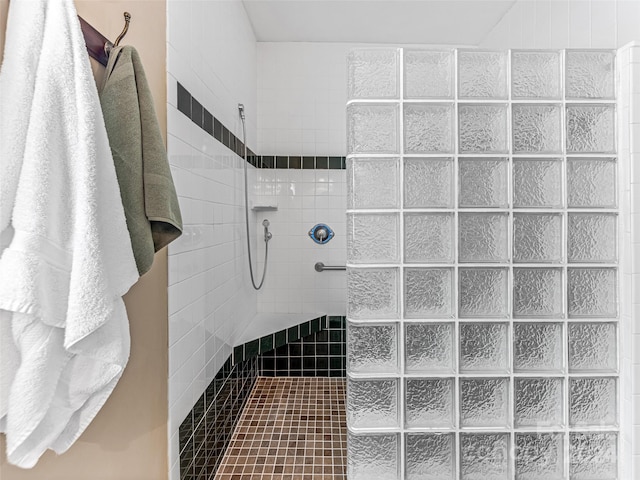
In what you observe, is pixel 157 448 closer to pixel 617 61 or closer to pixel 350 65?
pixel 350 65

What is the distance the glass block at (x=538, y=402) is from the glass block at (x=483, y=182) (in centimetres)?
61

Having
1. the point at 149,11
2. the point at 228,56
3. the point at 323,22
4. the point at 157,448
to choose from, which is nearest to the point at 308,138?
the point at 323,22

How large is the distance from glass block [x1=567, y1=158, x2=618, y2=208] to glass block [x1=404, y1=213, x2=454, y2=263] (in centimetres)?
43

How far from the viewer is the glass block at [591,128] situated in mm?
1417

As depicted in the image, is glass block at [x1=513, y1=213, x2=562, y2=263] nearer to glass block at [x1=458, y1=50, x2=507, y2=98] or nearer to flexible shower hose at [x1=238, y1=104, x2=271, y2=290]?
glass block at [x1=458, y1=50, x2=507, y2=98]

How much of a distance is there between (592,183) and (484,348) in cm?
67

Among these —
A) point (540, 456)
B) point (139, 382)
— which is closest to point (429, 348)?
point (540, 456)

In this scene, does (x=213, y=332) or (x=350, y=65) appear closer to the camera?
(x=350, y=65)

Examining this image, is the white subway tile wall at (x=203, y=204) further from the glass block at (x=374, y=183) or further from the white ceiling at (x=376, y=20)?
the glass block at (x=374, y=183)

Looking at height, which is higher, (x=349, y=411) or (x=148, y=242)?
(x=148, y=242)

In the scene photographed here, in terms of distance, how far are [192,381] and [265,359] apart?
142 centimetres

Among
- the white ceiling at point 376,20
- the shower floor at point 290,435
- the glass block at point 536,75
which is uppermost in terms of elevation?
the white ceiling at point 376,20

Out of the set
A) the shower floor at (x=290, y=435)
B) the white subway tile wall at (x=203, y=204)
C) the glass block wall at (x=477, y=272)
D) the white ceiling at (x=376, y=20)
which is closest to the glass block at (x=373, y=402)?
the glass block wall at (x=477, y=272)

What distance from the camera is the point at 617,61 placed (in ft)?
4.66
